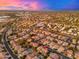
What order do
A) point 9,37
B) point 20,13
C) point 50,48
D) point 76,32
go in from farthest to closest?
point 20,13 → point 9,37 → point 76,32 → point 50,48

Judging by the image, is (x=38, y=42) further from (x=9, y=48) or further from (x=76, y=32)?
(x=76, y=32)

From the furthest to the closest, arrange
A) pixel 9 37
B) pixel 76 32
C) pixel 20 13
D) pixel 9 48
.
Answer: pixel 20 13 < pixel 9 37 < pixel 76 32 < pixel 9 48

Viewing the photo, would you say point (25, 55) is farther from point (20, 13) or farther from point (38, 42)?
point (20, 13)

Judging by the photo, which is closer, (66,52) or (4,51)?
(66,52)

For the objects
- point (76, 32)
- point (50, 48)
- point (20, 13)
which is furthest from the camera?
point (20, 13)

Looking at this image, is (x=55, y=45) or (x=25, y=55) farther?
(x=55, y=45)

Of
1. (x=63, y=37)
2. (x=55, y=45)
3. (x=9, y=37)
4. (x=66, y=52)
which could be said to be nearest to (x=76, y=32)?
(x=63, y=37)

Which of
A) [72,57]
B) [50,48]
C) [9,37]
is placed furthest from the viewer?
[9,37]

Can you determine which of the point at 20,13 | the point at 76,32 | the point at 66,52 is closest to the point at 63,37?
the point at 76,32
